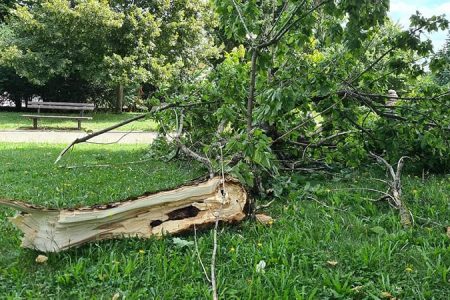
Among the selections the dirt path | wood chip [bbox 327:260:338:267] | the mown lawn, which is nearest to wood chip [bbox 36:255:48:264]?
the mown lawn

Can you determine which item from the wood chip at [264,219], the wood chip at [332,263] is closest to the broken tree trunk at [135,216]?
the wood chip at [264,219]

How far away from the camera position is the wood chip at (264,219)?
3.41 meters

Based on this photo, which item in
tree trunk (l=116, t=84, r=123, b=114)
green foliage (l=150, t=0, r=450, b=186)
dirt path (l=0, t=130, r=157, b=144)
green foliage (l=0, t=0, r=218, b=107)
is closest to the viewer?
green foliage (l=150, t=0, r=450, b=186)

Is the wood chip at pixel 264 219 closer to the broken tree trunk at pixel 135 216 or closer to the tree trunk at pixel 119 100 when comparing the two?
the broken tree trunk at pixel 135 216

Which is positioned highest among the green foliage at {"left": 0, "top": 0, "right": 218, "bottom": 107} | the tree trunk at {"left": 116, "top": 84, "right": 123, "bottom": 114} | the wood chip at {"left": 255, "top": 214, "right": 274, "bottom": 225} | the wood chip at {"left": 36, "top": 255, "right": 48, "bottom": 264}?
the green foliage at {"left": 0, "top": 0, "right": 218, "bottom": 107}

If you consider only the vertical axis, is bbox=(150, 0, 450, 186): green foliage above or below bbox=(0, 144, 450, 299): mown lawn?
above

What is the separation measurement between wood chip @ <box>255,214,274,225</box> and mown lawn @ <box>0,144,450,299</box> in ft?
0.25

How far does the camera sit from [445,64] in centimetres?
450

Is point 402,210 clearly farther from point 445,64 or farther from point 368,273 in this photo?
point 445,64

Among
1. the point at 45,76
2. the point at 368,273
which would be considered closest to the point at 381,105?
the point at 368,273

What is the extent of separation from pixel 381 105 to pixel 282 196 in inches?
66.5

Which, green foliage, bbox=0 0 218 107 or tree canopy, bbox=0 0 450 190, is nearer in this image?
tree canopy, bbox=0 0 450 190

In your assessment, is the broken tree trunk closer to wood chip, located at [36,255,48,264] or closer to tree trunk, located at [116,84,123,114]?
wood chip, located at [36,255,48,264]

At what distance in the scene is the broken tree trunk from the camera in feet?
9.32
